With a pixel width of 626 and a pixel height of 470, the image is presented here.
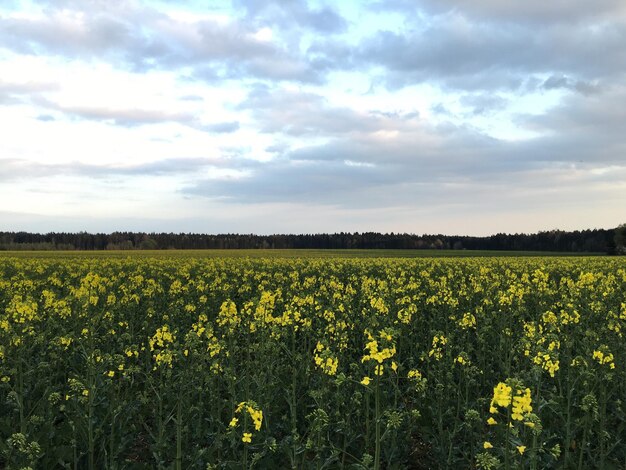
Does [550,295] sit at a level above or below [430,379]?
above

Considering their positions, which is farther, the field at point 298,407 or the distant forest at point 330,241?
the distant forest at point 330,241

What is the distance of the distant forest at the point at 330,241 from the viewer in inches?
4833

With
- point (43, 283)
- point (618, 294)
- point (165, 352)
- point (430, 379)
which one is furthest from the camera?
point (43, 283)

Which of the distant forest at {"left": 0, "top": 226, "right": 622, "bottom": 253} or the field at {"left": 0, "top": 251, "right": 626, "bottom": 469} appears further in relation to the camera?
the distant forest at {"left": 0, "top": 226, "right": 622, "bottom": 253}

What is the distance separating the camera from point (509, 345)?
1009cm

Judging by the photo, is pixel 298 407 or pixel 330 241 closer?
pixel 298 407

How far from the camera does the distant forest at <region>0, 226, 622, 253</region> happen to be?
4833 inches

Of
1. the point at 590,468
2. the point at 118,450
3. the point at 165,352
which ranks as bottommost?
the point at 590,468

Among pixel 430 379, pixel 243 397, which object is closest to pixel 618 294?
pixel 430 379

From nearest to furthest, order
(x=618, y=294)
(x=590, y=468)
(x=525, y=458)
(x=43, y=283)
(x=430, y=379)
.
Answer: (x=525, y=458), (x=590, y=468), (x=430, y=379), (x=618, y=294), (x=43, y=283)

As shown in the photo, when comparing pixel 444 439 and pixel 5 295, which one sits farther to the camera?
pixel 5 295

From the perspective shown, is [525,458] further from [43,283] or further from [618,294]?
[43,283]

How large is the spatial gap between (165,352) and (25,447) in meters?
2.11

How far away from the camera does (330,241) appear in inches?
5241
